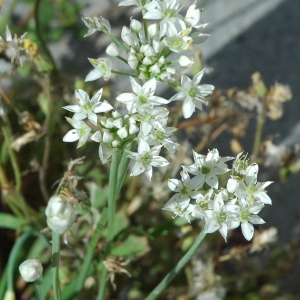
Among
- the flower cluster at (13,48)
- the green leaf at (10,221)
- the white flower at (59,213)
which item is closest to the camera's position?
the white flower at (59,213)

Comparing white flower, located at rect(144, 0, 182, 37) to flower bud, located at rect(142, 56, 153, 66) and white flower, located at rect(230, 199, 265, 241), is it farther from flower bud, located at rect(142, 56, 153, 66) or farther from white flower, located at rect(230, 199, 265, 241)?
white flower, located at rect(230, 199, 265, 241)

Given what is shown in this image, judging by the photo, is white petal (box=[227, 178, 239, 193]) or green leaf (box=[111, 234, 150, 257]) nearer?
white petal (box=[227, 178, 239, 193])

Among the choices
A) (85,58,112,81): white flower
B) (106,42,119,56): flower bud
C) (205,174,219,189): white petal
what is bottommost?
(205,174,219,189): white petal

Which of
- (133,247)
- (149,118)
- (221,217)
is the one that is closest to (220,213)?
(221,217)

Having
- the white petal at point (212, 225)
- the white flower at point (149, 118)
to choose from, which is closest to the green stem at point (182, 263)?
the white petal at point (212, 225)

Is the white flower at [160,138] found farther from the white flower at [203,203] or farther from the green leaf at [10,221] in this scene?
the green leaf at [10,221]

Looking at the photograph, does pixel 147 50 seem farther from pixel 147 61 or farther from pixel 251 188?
pixel 251 188

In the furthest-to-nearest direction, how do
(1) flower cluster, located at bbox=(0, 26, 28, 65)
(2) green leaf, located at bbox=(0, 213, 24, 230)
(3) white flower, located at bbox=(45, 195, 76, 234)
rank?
1. (2) green leaf, located at bbox=(0, 213, 24, 230)
2. (1) flower cluster, located at bbox=(0, 26, 28, 65)
3. (3) white flower, located at bbox=(45, 195, 76, 234)

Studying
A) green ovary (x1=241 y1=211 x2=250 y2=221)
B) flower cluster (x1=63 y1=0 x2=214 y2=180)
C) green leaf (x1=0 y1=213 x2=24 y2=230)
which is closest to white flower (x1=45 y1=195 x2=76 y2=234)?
flower cluster (x1=63 y1=0 x2=214 y2=180)
